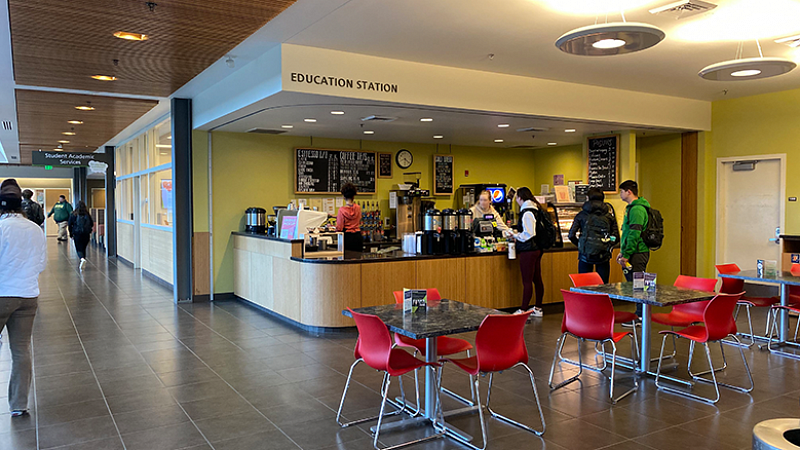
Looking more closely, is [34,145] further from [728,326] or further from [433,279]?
[728,326]

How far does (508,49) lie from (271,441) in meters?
4.24

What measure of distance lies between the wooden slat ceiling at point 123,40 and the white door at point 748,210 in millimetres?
7587

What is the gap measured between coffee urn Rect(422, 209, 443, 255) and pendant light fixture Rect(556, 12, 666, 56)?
311cm

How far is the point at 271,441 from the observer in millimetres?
3502

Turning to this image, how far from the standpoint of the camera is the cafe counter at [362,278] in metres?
6.35

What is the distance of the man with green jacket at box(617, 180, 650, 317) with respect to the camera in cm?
645

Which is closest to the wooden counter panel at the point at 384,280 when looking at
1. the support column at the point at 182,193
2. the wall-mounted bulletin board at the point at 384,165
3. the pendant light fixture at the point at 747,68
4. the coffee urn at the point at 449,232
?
the coffee urn at the point at 449,232

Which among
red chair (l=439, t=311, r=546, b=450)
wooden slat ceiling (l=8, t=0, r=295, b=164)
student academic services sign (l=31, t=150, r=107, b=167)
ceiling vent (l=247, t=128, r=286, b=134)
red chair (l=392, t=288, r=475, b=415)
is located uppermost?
wooden slat ceiling (l=8, t=0, r=295, b=164)

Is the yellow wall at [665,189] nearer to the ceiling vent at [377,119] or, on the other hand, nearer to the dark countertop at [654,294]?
the dark countertop at [654,294]

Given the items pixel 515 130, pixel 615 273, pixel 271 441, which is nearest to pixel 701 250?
pixel 615 273

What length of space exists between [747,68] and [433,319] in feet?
11.8

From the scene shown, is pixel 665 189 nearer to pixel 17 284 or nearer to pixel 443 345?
pixel 443 345

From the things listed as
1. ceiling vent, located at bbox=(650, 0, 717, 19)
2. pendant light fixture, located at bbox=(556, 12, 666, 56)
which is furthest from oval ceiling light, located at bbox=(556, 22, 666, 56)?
ceiling vent, located at bbox=(650, 0, 717, 19)

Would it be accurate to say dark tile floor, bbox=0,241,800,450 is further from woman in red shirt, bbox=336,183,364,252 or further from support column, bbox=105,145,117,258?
support column, bbox=105,145,117,258
